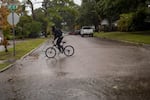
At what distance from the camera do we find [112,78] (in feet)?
39.1

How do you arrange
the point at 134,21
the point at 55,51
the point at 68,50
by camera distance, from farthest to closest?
1. the point at 134,21
2. the point at 68,50
3. the point at 55,51

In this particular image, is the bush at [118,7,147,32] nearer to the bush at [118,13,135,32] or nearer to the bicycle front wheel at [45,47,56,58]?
the bush at [118,13,135,32]

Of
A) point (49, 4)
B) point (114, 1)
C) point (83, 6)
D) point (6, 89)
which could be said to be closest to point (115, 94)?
point (6, 89)

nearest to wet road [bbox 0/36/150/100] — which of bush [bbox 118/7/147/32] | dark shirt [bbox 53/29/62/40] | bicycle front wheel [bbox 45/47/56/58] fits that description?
bicycle front wheel [bbox 45/47/56/58]

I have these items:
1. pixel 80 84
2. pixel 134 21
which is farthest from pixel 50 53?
pixel 134 21

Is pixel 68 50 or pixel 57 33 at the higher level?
pixel 57 33

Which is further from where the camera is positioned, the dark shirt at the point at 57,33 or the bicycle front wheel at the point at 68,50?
the bicycle front wheel at the point at 68,50

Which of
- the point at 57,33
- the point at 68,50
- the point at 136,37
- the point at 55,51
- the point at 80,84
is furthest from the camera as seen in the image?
the point at 136,37

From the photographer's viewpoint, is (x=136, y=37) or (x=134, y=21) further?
(x=134, y=21)

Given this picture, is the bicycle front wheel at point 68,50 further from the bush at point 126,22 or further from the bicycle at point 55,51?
the bush at point 126,22

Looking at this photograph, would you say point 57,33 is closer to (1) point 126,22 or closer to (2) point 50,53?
(2) point 50,53

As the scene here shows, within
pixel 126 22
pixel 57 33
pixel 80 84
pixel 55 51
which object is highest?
pixel 126 22

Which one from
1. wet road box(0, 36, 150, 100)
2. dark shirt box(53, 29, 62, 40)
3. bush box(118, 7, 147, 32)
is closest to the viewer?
wet road box(0, 36, 150, 100)

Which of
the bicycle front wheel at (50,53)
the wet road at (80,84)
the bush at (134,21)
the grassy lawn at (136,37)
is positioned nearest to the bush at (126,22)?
the bush at (134,21)
